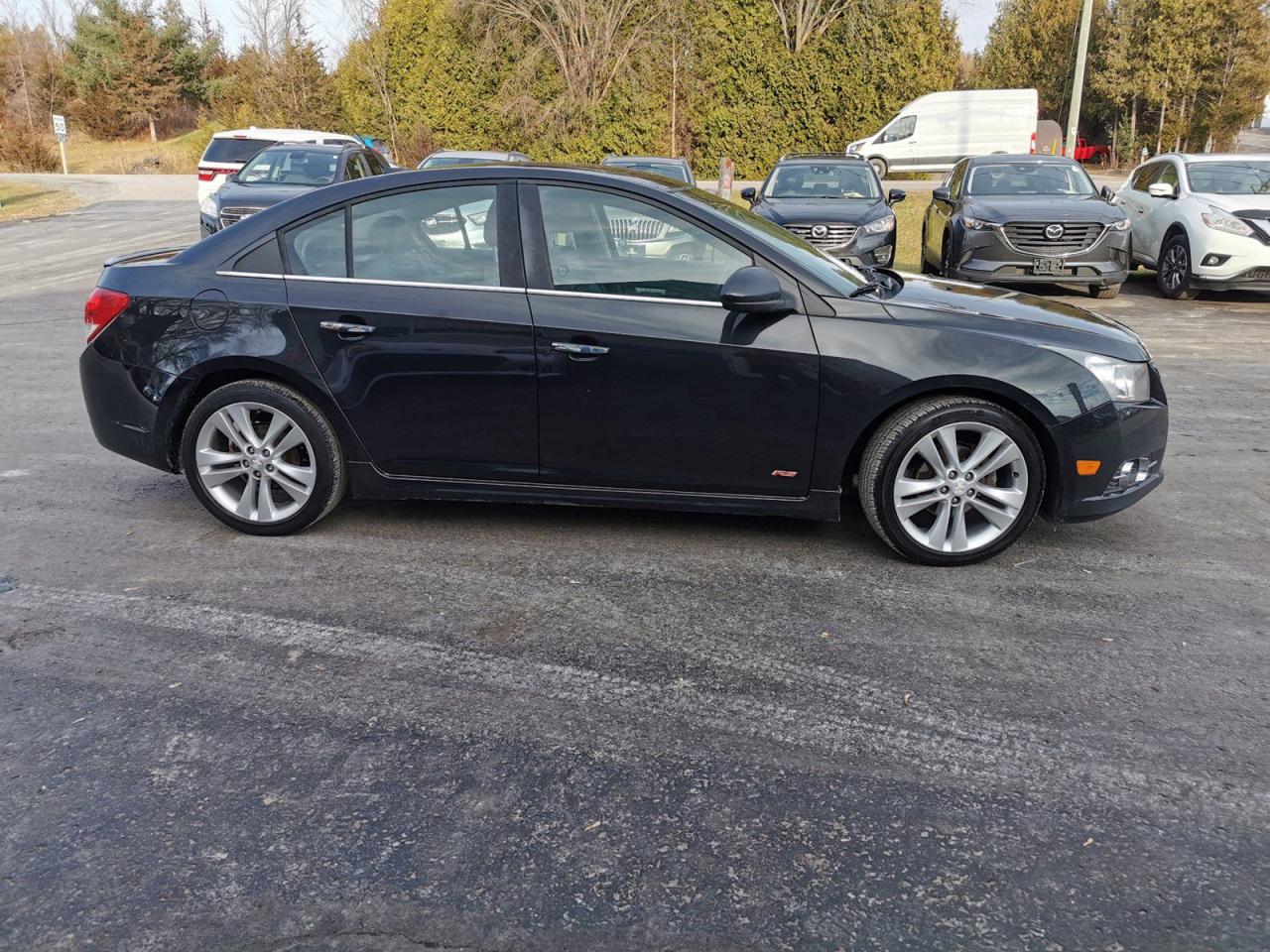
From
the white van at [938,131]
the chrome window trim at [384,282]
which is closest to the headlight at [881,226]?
the chrome window trim at [384,282]

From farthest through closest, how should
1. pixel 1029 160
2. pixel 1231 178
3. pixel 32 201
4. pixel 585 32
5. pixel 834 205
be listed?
pixel 585 32
pixel 32 201
pixel 1029 160
pixel 834 205
pixel 1231 178

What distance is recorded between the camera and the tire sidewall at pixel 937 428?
4.65 m

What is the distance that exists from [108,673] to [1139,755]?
131 inches

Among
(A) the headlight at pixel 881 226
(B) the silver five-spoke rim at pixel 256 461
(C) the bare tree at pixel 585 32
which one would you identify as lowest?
(B) the silver five-spoke rim at pixel 256 461

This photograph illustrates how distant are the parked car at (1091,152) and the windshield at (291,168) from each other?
1261 inches

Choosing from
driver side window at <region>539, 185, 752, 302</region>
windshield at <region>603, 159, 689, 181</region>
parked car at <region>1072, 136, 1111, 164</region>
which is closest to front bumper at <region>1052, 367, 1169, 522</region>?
driver side window at <region>539, 185, 752, 302</region>

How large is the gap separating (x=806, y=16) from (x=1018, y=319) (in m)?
31.8

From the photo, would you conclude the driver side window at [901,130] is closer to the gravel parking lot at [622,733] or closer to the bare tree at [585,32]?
the bare tree at [585,32]

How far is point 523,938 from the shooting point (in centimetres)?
255

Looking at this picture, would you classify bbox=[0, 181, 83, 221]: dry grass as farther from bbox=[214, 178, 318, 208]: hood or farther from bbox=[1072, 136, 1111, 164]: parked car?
bbox=[1072, 136, 1111, 164]: parked car

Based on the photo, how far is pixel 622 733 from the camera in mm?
3422

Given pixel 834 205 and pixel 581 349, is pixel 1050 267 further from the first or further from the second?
pixel 581 349

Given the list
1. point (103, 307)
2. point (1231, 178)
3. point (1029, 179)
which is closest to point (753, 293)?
point (103, 307)

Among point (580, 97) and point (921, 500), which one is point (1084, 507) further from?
point (580, 97)
